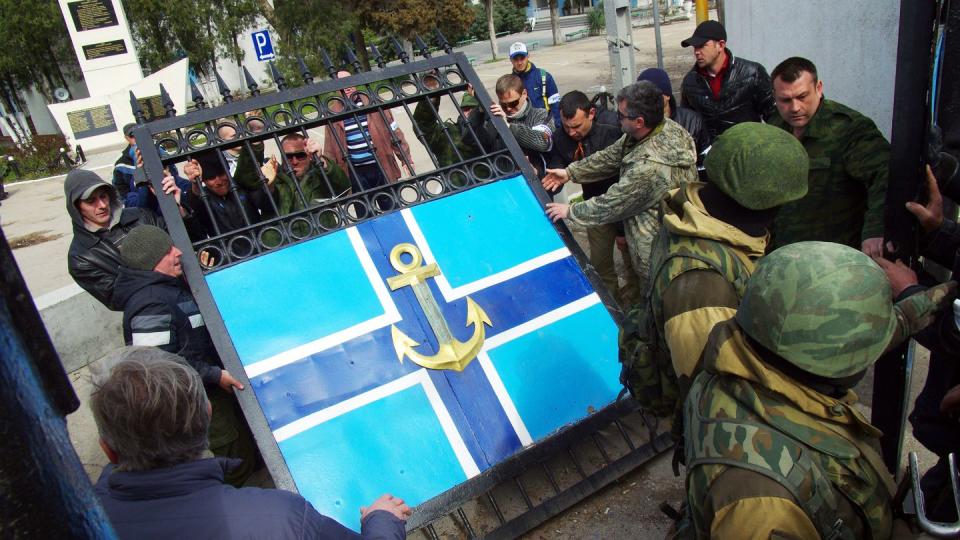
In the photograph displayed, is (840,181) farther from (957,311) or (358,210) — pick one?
(358,210)

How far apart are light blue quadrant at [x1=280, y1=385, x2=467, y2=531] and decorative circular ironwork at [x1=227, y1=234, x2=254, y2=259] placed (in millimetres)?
856

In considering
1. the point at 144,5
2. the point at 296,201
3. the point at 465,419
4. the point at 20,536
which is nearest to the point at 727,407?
the point at 20,536

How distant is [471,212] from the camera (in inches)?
125

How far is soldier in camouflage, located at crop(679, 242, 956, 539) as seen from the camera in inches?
49.4

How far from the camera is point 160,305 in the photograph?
277 centimetres

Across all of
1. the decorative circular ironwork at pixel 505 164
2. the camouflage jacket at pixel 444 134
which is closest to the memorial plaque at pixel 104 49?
the camouflage jacket at pixel 444 134

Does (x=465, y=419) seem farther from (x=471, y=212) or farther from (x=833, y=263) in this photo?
(x=833, y=263)

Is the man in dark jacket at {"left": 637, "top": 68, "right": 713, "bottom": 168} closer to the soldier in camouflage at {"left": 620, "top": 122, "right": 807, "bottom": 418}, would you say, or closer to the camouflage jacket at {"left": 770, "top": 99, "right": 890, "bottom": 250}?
the camouflage jacket at {"left": 770, "top": 99, "right": 890, "bottom": 250}

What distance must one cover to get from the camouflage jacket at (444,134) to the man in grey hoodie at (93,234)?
1.79 meters

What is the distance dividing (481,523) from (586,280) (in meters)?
1.24

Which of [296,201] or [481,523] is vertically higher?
[296,201]

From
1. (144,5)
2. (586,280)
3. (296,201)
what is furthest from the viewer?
(144,5)

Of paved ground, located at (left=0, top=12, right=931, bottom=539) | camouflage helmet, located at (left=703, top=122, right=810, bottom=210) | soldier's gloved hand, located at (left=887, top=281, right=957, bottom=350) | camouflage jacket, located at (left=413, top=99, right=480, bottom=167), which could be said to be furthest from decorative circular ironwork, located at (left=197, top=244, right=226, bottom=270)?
soldier's gloved hand, located at (left=887, top=281, right=957, bottom=350)

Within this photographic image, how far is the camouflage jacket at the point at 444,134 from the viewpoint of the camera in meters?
3.63
